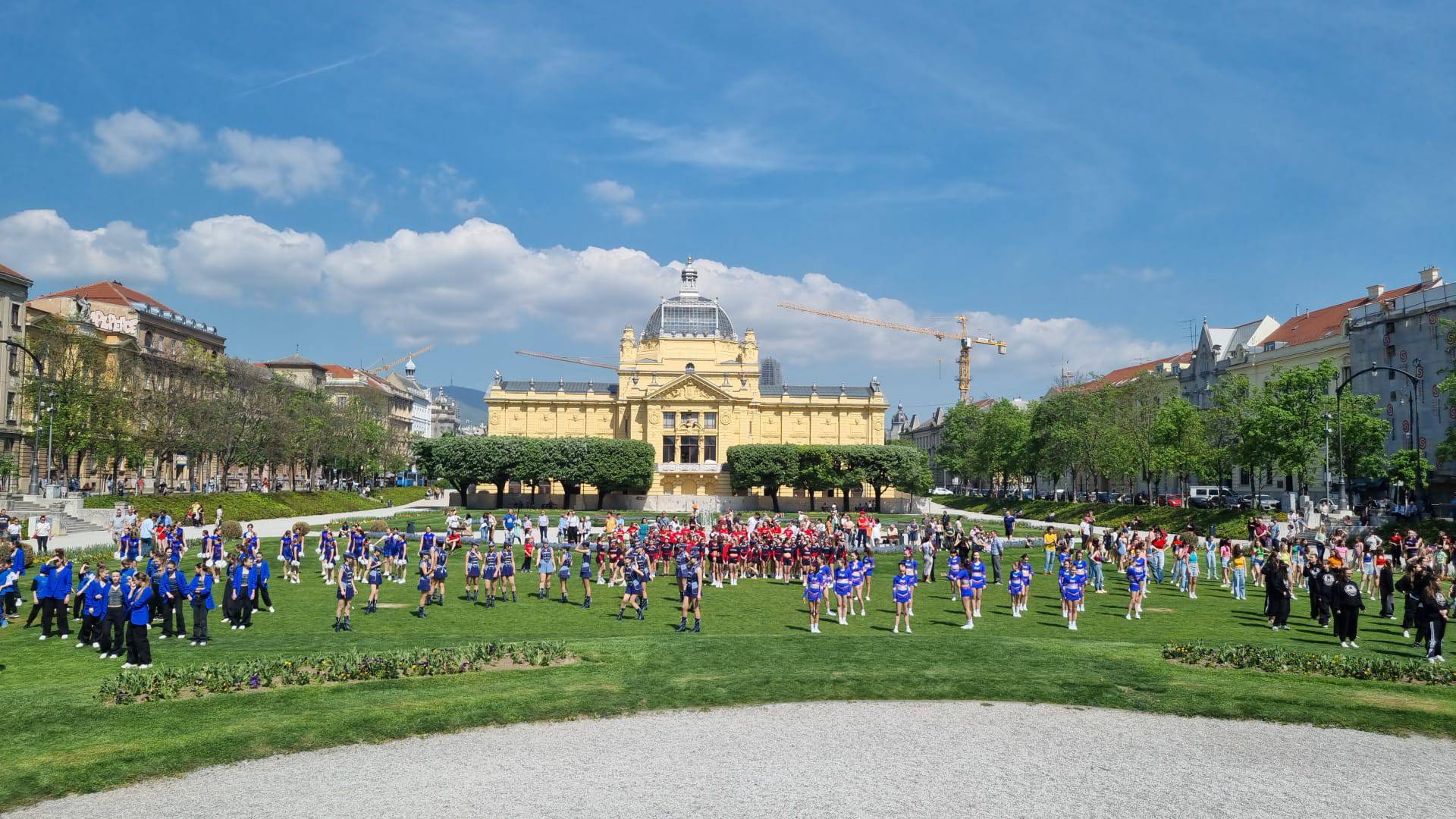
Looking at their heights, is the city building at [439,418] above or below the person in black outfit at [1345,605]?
above

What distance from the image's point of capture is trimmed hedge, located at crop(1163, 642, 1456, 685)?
17.2m

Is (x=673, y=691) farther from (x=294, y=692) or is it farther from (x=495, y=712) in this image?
(x=294, y=692)

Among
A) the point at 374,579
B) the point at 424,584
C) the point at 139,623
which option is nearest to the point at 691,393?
the point at 424,584

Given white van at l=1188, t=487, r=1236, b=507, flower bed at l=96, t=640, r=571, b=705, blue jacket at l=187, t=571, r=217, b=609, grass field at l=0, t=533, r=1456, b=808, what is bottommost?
grass field at l=0, t=533, r=1456, b=808

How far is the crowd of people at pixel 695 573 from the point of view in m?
19.5

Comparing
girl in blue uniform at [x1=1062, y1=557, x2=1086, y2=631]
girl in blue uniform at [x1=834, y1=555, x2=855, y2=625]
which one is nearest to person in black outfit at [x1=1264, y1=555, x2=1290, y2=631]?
girl in blue uniform at [x1=1062, y1=557, x2=1086, y2=631]

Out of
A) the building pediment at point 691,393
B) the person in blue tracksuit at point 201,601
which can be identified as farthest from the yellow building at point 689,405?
the person in blue tracksuit at point 201,601

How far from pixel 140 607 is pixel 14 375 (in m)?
59.7

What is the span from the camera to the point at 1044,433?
78.3 m

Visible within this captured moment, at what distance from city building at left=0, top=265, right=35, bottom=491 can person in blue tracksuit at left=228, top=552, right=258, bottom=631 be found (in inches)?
2012

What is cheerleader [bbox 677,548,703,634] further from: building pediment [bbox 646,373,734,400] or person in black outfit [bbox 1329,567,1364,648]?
building pediment [bbox 646,373,734,400]

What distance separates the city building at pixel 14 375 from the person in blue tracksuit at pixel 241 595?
2012 inches

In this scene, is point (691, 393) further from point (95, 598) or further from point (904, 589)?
point (95, 598)

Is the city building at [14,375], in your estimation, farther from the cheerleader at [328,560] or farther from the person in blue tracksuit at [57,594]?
the person in blue tracksuit at [57,594]
